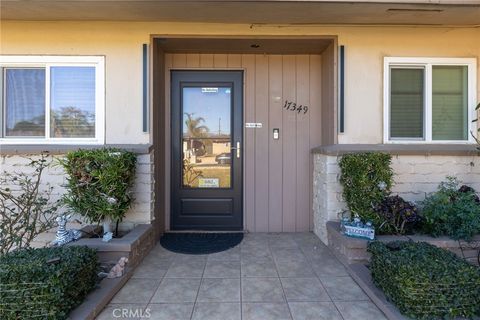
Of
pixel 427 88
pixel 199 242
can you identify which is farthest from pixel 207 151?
pixel 427 88

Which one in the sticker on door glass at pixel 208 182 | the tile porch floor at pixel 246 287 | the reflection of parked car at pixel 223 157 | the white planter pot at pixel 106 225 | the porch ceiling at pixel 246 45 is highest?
the porch ceiling at pixel 246 45

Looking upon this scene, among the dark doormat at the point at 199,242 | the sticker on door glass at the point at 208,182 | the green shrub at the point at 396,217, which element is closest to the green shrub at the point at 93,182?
the dark doormat at the point at 199,242

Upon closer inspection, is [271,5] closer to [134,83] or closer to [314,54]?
[314,54]

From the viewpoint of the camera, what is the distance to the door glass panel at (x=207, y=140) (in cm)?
471

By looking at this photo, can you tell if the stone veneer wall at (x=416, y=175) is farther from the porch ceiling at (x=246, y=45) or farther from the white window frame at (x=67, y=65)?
the white window frame at (x=67, y=65)

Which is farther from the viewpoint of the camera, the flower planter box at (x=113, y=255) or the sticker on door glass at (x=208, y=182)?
the sticker on door glass at (x=208, y=182)

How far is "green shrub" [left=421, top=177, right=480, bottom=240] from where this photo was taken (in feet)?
10.8

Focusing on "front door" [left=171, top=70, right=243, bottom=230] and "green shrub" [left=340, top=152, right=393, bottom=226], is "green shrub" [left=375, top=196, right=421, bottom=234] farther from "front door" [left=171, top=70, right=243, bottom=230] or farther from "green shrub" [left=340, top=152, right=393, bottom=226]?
"front door" [left=171, top=70, right=243, bottom=230]

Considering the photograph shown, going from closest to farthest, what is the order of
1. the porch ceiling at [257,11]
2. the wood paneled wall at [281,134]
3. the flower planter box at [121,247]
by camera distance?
the flower planter box at [121,247], the porch ceiling at [257,11], the wood paneled wall at [281,134]

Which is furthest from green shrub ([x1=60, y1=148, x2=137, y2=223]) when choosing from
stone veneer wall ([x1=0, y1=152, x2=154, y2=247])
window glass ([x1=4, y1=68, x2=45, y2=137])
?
window glass ([x1=4, y1=68, x2=45, y2=137])

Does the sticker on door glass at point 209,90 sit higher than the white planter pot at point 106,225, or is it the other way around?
the sticker on door glass at point 209,90

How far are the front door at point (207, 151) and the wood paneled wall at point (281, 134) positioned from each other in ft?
0.45

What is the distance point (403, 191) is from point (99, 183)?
11.4 feet

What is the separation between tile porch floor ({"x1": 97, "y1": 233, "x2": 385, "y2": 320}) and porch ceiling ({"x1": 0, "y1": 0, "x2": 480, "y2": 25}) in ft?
8.68
